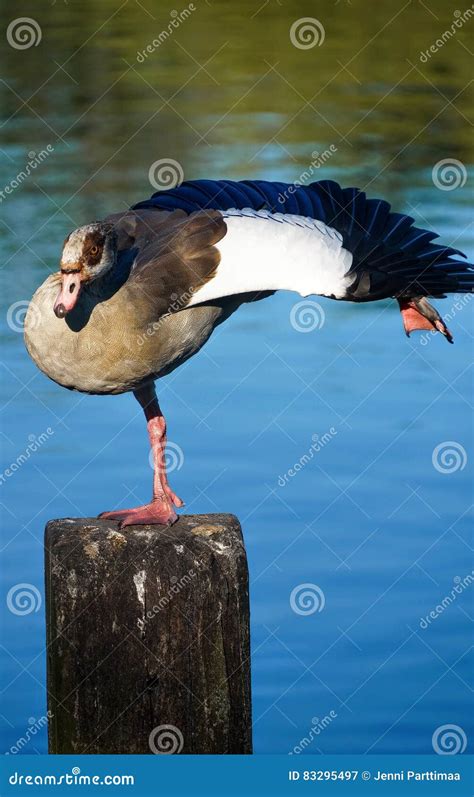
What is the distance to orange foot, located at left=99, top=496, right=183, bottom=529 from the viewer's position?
5.18 metres

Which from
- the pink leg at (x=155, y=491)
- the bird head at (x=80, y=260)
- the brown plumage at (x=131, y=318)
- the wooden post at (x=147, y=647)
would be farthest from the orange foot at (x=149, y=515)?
the bird head at (x=80, y=260)

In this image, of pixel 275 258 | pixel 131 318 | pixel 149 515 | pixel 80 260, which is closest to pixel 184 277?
pixel 131 318

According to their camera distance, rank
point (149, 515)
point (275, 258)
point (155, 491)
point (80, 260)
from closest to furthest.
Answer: point (149, 515), point (80, 260), point (155, 491), point (275, 258)

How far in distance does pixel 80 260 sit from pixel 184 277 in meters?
0.46

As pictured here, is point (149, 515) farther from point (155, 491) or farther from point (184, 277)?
point (184, 277)

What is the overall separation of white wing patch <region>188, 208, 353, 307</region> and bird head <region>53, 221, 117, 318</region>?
15.5 inches

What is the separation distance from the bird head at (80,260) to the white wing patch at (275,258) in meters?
0.39

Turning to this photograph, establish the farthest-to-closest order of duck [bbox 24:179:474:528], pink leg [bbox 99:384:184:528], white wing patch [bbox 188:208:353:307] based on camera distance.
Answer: white wing patch [bbox 188:208:353:307] < duck [bbox 24:179:474:528] < pink leg [bbox 99:384:184:528]

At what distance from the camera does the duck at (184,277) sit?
19.6ft

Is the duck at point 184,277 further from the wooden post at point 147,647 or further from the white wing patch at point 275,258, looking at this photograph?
the wooden post at point 147,647

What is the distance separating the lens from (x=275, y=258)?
244 inches

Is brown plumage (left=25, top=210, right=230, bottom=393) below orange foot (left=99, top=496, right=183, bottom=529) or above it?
above

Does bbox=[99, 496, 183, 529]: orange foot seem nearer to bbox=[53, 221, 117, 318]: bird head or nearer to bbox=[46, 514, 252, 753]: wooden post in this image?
bbox=[46, 514, 252, 753]: wooden post

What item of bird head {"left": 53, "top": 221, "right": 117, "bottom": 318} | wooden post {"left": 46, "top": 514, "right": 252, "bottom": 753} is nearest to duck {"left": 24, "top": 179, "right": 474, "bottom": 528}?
bird head {"left": 53, "top": 221, "right": 117, "bottom": 318}
